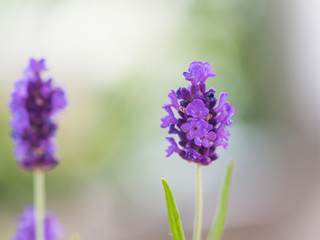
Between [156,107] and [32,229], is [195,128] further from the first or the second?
[156,107]

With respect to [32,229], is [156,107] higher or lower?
higher

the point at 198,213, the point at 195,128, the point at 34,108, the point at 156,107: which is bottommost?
the point at 198,213

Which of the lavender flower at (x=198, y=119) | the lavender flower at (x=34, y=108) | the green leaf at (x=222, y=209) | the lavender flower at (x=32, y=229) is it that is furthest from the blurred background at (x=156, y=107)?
the lavender flower at (x=198, y=119)

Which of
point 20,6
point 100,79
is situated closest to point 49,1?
point 20,6

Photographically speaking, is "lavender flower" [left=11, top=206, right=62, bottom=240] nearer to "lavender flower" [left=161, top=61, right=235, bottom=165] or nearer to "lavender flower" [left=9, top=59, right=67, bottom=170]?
"lavender flower" [left=9, top=59, right=67, bottom=170]

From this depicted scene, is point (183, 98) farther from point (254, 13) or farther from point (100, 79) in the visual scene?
point (254, 13)

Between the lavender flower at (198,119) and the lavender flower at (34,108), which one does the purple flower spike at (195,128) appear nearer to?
the lavender flower at (198,119)

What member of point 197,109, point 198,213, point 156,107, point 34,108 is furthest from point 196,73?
point 156,107
